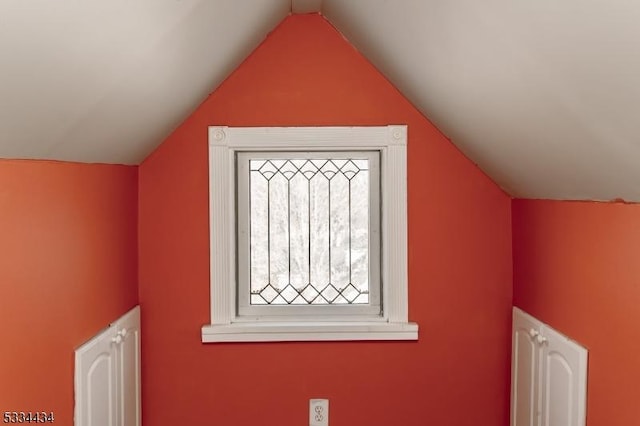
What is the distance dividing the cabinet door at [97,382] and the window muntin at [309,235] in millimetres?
770

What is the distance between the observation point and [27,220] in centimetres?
168

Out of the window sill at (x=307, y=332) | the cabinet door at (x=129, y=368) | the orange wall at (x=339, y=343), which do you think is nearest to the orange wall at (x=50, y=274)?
the cabinet door at (x=129, y=368)

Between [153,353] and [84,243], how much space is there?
3.02 ft

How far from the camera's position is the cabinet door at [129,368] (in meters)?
2.44

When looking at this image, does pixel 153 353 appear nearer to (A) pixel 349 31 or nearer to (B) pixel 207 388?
(B) pixel 207 388

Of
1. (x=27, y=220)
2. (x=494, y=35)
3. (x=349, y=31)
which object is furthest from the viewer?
(x=349, y=31)

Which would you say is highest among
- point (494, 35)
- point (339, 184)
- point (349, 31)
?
point (349, 31)

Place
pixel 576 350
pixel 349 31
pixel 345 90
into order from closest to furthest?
pixel 576 350 → pixel 349 31 → pixel 345 90

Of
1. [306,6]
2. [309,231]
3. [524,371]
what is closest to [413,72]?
[306,6]

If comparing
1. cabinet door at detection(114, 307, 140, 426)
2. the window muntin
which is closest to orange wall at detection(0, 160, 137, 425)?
cabinet door at detection(114, 307, 140, 426)

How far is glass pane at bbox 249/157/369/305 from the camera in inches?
116

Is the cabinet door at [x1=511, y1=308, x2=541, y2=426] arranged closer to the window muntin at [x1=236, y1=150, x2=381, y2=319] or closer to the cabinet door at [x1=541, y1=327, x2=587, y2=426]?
the cabinet door at [x1=541, y1=327, x2=587, y2=426]

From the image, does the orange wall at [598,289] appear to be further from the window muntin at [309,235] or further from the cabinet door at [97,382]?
the cabinet door at [97,382]

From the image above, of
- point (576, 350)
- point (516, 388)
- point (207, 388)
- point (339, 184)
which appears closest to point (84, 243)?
point (207, 388)
